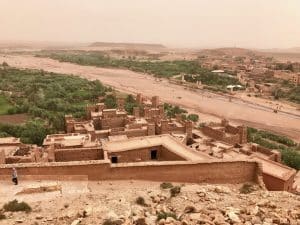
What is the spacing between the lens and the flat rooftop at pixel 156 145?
56.1 ft

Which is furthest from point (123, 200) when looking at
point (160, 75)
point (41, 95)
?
point (160, 75)

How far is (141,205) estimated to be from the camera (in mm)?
10719

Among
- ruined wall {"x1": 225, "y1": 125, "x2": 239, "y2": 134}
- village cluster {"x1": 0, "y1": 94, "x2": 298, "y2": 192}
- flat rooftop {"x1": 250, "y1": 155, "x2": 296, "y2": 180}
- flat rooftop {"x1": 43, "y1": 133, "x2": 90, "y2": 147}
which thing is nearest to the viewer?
village cluster {"x1": 0, "y1": 94, "x2": 298, "y2": 192}

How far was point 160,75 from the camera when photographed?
80.8 meters

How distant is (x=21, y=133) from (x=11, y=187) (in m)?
14.8

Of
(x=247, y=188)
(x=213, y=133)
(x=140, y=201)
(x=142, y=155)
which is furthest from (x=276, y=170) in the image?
(x=140, y=201)

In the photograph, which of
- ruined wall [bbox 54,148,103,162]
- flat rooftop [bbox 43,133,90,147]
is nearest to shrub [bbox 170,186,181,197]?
ruined wall [bbox 54,148,103,162]

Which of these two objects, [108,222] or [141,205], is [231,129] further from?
[108,222]

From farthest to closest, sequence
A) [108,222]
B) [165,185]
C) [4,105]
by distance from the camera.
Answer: [4,105] < [165,185] < [108,222]

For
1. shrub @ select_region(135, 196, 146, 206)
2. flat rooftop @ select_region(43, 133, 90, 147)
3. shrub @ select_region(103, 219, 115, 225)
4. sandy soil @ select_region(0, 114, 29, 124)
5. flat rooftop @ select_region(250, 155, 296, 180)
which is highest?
shrub @ select_region(103, 219, 115, 225)

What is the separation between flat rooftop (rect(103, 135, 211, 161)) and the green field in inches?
916

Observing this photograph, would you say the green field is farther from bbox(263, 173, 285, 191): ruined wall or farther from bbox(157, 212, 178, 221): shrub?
bbox(157, 212, 178, 221): shrub

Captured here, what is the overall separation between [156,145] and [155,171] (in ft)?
13.3

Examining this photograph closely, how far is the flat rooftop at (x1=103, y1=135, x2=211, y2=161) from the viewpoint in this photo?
17.1 meters
